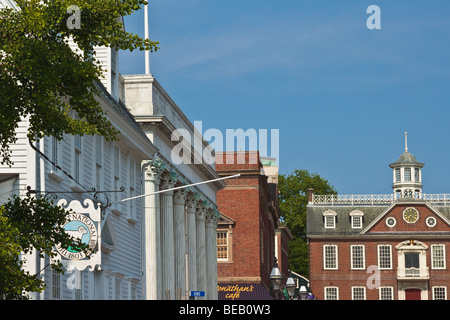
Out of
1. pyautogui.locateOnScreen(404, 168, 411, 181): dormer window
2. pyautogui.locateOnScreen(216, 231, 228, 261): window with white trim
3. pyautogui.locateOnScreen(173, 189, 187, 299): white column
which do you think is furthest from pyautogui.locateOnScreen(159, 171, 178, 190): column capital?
pyautogui.locateOnScreen(404, 168, 411, 181): dormer window

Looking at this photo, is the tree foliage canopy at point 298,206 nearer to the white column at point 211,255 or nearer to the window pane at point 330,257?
the window pane at point 330,257

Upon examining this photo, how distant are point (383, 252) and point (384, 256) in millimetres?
449

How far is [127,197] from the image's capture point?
119 feet

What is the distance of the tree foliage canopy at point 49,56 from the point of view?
52.2 ft

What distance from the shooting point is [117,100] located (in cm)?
3819

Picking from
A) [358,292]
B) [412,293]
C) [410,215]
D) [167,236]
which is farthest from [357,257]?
[167,236]

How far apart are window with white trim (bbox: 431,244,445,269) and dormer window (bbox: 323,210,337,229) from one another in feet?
34.8

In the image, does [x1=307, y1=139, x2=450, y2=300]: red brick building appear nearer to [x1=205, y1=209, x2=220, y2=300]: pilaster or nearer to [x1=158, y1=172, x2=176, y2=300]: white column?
[x1=205, y1=209, x2=220, y2=300]: pilaster

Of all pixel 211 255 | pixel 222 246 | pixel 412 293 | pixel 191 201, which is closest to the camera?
pixel 191 201

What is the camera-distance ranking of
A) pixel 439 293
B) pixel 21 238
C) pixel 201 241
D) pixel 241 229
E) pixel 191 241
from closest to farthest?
pixel 21 238 → pixel 191 241 → pixel 201 241 → pixel 241 229 → pixel 439 293

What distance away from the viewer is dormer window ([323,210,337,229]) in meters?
106

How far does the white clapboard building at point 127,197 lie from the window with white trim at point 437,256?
2079 inches

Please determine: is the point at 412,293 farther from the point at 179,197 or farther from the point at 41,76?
the point at 41,76

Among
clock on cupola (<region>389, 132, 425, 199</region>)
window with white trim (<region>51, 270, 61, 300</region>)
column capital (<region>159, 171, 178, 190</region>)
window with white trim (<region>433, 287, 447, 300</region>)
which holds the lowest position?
window with white trim (<region>51, 270, 61, 300</region>)
